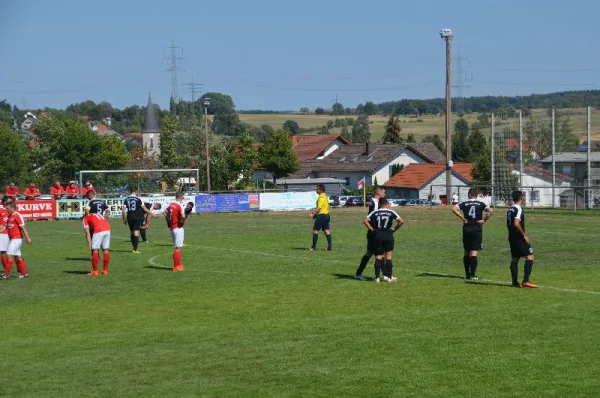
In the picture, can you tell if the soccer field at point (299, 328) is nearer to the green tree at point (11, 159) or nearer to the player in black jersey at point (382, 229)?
the player in black jersey at point (382, 229)

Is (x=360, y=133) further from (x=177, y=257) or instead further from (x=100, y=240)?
(x=100, y=240)

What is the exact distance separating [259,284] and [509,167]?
1660 inches

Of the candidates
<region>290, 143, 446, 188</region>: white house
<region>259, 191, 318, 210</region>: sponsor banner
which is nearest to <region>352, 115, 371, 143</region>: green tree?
<region>290, 143, 446, 188</region>: white house

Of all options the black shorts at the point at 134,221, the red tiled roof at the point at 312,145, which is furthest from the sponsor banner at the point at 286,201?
the red tiled roof at the point at 312,145

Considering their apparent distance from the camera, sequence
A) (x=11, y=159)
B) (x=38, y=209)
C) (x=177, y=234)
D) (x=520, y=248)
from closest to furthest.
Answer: (x=520, y=248) < (x=177, y=234) < (x=38, y=209) < (x=11, y=159)

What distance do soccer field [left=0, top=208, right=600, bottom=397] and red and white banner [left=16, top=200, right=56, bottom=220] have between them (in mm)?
23731

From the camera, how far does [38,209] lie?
49.9 meters

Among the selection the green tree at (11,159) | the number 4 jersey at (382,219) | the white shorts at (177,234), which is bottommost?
the white shorts at (177,234)

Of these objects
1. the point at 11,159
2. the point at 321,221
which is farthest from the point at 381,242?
the point at 11,159

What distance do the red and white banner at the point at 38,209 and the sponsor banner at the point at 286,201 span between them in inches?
530

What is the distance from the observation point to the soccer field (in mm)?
10859

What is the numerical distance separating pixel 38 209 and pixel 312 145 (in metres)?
78.7

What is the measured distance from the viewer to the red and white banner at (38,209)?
162 feet

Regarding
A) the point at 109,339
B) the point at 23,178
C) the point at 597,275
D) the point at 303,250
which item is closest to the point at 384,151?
the point at 23,178
